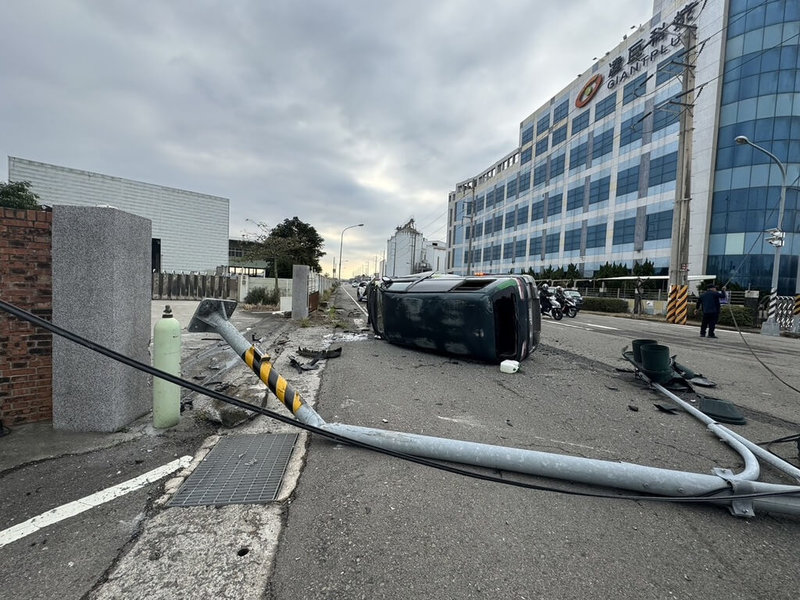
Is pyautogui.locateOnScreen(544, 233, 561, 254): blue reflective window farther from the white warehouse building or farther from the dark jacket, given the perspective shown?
the white warehouse building

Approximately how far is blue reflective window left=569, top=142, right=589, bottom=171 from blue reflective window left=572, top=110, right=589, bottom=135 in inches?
80.0

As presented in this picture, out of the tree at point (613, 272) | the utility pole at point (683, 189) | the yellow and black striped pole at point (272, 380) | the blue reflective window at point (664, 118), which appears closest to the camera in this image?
the yellow and black striped pole at point (272, 380)

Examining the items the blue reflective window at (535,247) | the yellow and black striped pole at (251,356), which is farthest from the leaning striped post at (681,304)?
the blue reflective window at (535,247)

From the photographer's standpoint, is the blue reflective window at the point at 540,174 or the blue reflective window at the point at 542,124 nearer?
the blue reflective window at the point at 540,174

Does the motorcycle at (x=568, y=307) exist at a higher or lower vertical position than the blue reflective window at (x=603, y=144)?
lower

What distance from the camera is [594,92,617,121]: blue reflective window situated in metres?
38.9

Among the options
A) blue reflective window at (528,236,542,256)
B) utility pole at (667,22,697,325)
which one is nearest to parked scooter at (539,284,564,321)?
utility pole at (667,22,697,325)

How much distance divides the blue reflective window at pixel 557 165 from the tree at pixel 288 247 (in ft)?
104

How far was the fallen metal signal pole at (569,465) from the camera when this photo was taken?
2289 millimetres

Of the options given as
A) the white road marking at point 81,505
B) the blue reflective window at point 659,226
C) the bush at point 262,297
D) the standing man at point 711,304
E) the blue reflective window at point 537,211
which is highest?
the blue reflective window at point 537,211

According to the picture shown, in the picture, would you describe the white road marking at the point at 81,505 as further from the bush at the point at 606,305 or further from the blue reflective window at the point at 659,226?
the blue reflective window at the point at 659,226

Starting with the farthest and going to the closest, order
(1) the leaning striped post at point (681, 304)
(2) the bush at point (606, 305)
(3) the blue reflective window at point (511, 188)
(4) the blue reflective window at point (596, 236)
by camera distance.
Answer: (3) the blue reflective window at point (511, 188)
(4) the blue reflective window at point (596, 236)
(2) the bush at point (606, 305)
(1) the leaning striped post at point (681, 304)

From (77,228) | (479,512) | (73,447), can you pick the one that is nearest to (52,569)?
(73,447)

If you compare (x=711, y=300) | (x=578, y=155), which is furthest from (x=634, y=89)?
(x=711, y=300)
